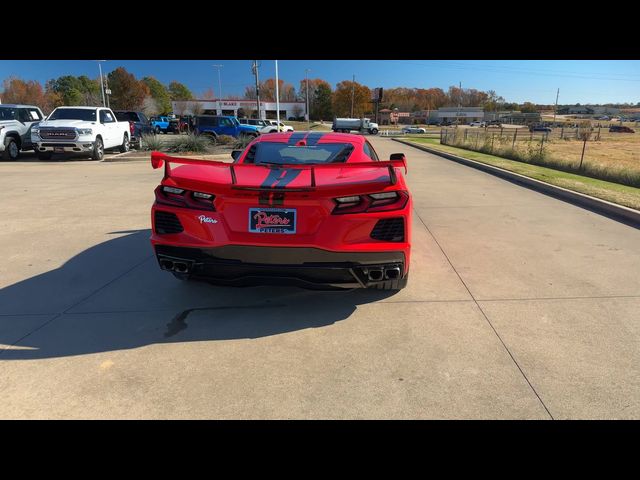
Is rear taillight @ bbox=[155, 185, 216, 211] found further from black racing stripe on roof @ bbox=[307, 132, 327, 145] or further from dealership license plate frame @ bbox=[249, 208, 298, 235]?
black racing stripe on roof @ bbox=[307, 132, 327, 145]

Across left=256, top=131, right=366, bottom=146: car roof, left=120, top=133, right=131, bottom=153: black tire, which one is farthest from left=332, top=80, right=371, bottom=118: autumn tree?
left=256, top=131, right=366, bottom=146: car roof

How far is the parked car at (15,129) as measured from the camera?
599 inches

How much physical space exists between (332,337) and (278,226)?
940mm

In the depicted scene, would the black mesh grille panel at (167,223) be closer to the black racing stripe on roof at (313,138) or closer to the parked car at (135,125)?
the black racing stripe on roof at (313,138)


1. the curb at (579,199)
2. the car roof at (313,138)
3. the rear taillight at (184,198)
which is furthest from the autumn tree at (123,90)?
the rear taillight at (184,198)

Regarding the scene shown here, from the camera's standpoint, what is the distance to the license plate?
10.1 ft

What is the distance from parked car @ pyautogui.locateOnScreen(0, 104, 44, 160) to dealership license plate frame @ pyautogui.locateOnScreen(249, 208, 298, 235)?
16.5m

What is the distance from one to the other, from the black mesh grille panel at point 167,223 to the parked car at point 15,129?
15776 mm

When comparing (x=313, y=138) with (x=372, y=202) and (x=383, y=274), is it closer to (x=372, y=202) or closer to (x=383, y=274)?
(x=372, y=202)

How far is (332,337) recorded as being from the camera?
3180mm

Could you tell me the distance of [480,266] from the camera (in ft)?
15.4

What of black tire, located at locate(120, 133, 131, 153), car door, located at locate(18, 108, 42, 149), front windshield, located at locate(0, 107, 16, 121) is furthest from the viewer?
black tire, located at locate(120, 133, 131, 153)
